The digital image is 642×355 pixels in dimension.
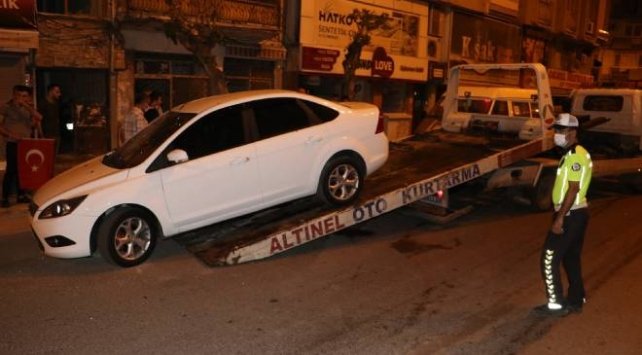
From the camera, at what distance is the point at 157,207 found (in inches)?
248

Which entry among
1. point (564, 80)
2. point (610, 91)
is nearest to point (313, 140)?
point (610, 91)

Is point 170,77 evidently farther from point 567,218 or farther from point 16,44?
point 567,218

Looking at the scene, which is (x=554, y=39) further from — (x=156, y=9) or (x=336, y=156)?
(x=336, y=156)

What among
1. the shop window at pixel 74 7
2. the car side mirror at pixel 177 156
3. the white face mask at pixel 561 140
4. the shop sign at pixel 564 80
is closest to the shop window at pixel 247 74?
the shop window at pixel 74 7

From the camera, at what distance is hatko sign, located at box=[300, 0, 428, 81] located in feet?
59.1

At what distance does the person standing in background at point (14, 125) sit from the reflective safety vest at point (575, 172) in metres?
7.54

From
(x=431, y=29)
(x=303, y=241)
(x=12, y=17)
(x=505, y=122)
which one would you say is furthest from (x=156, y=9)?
(x=431, y=29)

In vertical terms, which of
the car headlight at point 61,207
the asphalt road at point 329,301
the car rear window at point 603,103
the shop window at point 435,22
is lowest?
the asphalt road at point 329,301

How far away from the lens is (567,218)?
5.21 meters

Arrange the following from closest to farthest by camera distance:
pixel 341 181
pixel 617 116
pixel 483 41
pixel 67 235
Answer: pixel 67 235 < pixel 341 181 < pixel 617 116 < pixel 483 41

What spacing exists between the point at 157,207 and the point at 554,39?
32.6 m

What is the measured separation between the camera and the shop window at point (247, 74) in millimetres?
16859

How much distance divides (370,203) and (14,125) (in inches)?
217

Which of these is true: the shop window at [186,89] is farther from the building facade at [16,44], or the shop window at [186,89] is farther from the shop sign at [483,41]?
the shop sign at [483,41]
